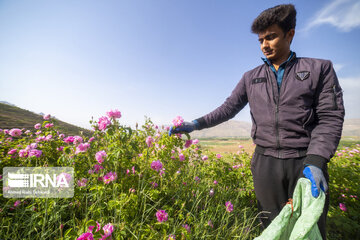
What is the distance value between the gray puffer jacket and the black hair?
0.29 meters

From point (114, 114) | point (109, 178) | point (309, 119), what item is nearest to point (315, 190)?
point (309, 119)

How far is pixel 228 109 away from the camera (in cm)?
177

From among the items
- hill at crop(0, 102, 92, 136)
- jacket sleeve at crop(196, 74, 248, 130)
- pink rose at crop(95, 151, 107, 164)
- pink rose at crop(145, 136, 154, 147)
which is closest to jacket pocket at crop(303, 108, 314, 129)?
jacket sleeve at crop(196, 74, 248, 130)

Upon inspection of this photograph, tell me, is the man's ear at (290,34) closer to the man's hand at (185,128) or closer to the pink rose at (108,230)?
the man's hand at (185,128)

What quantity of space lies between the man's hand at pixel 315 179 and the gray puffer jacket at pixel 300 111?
5 centimetres

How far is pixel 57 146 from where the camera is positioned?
6.92 ft

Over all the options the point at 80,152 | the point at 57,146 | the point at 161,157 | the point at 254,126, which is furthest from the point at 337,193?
the point at 57,146

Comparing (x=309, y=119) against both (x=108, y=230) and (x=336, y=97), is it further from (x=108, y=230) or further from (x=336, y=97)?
(x=108, y=230)

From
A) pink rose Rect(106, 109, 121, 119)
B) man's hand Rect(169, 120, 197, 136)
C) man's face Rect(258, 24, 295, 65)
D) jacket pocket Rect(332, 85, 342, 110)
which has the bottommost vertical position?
man's hand Rect(169, 120, 197, 136)

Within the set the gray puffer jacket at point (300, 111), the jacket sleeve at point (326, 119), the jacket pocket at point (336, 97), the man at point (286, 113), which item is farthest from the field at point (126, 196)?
the jacket pocket at point (336, 97)

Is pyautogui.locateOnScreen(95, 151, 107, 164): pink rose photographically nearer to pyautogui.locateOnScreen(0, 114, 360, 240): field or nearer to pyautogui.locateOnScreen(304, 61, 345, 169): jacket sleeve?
pyautogui.locateOnScreen(0, 114, 360, 240): field

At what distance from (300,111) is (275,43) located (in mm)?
625

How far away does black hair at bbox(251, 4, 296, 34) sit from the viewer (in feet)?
4.48

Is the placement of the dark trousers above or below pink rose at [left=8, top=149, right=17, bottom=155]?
below
